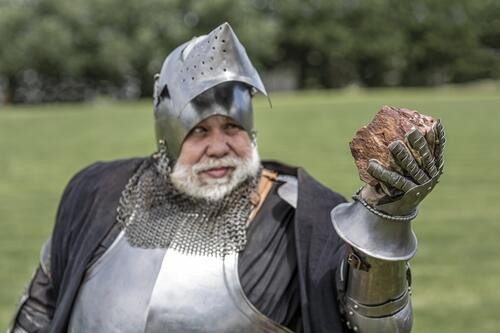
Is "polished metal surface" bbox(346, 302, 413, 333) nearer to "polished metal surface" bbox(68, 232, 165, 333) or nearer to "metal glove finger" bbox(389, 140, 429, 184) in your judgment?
"metal glove finger" bbox(389, 140, 429, 184)

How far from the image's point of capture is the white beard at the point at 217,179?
3.02m

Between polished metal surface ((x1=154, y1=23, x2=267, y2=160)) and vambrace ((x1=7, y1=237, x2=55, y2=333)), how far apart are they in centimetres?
72

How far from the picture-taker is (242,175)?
3.04m

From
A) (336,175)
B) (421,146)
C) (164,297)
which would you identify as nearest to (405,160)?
(421,146)

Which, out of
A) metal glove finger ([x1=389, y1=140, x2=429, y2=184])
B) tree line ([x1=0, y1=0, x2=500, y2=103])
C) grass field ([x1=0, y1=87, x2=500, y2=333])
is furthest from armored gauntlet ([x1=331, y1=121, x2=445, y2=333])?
tree line ([x1=0, y1=0, x2=500, y2=103])

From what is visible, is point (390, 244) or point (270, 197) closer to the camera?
point (390, 244)

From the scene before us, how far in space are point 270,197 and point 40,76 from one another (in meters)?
40.1

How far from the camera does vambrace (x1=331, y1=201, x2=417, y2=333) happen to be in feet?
7.79

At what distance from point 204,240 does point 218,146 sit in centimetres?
→ 33

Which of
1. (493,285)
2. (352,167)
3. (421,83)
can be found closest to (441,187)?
(352,167)

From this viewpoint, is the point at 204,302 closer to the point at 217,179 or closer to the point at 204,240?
the point at 204,240

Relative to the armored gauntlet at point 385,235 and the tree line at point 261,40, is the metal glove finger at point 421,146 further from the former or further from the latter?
the tree line at point 261,40

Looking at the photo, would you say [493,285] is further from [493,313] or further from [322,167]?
[322,167]

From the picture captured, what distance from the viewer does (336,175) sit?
11625 mm
